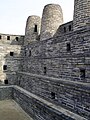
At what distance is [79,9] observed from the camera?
397 inches

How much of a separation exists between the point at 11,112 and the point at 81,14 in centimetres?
825

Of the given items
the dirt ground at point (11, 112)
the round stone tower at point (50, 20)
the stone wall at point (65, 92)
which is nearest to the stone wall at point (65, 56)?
the stone wall at point (65, 92)

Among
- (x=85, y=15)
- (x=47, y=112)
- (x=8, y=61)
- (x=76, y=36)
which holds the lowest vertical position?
(x=47, y=112)

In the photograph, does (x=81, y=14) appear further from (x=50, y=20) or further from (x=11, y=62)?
(x=11, y=62)

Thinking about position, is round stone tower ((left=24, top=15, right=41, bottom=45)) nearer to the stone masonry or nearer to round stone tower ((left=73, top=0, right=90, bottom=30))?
the stone masonry

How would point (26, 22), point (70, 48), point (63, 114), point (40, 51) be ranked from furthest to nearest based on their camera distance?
1. point (26, 22)
2. point (40, 51)
3. point (70, 48)
4. point (63, 114)

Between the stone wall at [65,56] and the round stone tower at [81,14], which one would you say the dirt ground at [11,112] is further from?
the round stone tower at [81,14]

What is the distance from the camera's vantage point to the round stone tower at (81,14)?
966 centimetres

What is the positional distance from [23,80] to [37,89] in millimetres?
3669

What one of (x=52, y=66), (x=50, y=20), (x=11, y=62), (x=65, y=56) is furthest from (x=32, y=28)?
(x=65, y=56)

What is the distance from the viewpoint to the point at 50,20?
45.1 feet

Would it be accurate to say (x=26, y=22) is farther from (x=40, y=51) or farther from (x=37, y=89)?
(x=37, y=89)

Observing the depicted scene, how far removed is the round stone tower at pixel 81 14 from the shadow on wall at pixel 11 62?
9.40m

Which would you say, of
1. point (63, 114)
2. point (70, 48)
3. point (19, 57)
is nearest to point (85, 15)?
point (70, 48)
